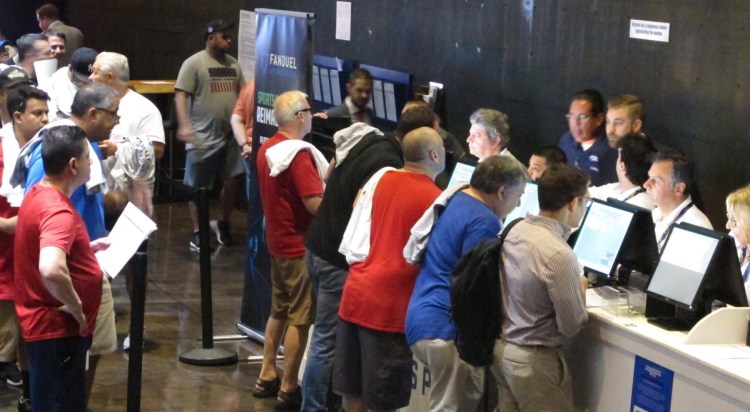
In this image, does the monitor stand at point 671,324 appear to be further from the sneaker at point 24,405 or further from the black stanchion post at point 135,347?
the sneaker at point 24,405

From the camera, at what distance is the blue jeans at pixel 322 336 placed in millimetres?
5672

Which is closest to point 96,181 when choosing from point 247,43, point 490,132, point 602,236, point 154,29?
point 602,236

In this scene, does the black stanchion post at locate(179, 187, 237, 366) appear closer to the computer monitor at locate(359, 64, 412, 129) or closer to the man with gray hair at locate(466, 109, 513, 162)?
the man with gray hair at locate(466, 109, 513, 162)

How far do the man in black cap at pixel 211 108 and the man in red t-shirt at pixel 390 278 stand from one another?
4.82 m

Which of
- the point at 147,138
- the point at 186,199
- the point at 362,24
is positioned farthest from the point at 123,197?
the point at 186,199

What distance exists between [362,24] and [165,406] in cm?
524

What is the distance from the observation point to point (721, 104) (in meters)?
6.45

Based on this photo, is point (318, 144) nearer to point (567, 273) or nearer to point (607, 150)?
point (607, 150)

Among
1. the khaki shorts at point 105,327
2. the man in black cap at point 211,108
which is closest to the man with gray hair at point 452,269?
the khaki shorts at point 105,327

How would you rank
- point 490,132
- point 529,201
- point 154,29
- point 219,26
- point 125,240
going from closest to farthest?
1. point 125,240
2. point 529,201
3. point 490,132
4. point 219,26
5. point 154,29

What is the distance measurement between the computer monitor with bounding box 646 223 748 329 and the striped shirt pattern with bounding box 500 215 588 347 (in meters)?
0.33

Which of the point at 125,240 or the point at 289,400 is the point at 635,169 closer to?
the point at 289,400

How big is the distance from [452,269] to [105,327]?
1746mm

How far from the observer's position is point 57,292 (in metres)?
4.48
